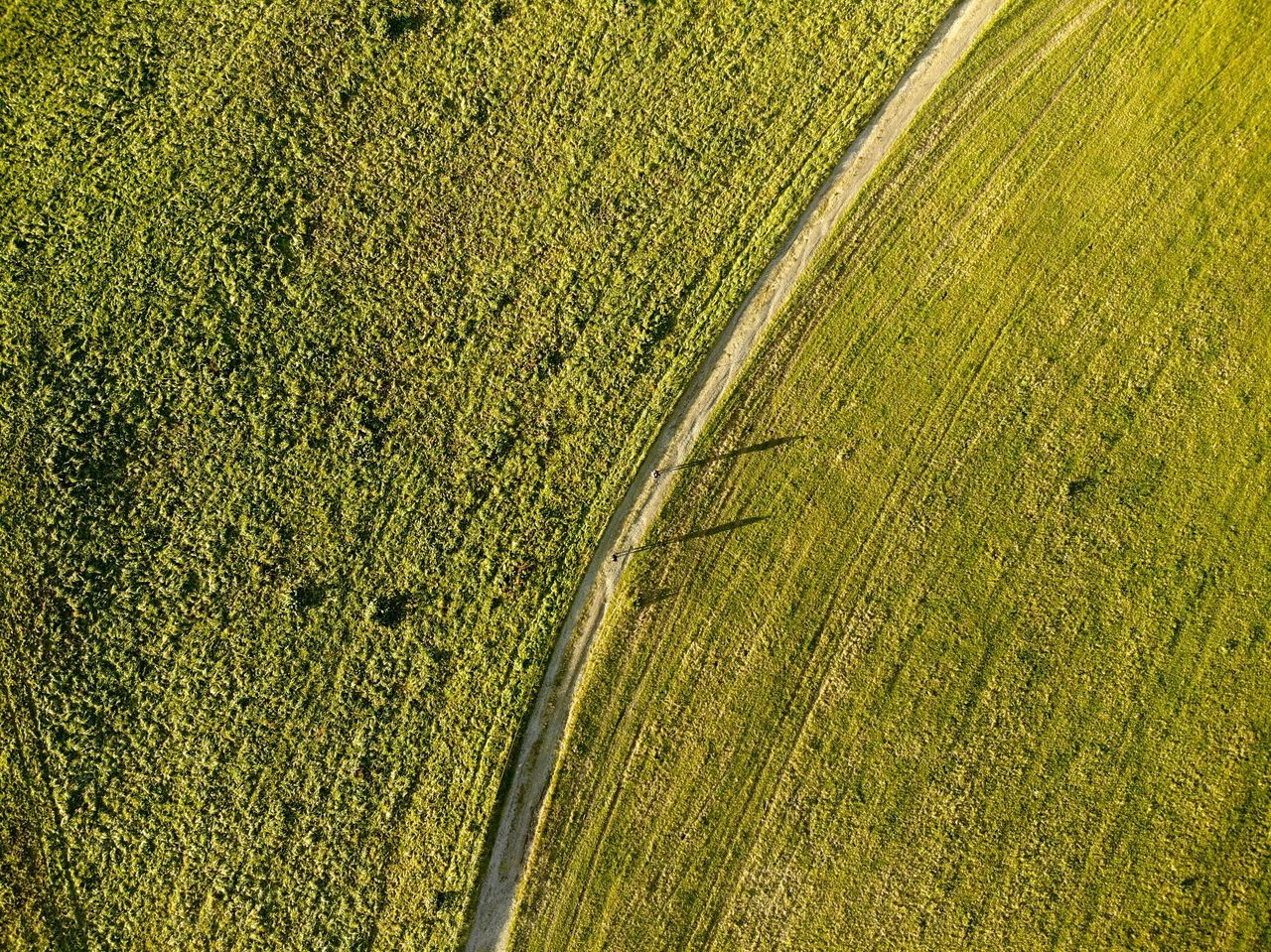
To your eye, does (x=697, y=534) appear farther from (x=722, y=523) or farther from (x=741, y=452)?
(x=741, y=452)

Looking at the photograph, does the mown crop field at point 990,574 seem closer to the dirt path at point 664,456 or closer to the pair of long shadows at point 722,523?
the pair of long shadows at point 722,523

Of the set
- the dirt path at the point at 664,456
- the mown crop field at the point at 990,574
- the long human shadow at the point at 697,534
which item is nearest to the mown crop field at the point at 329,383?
the dirt path at the point at 664,456

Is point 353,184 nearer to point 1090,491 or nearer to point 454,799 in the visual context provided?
point 454,799

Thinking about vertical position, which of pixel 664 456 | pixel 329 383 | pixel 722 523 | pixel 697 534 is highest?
pixel 329 383

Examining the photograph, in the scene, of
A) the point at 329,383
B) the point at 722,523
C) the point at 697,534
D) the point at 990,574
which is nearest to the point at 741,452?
the point at 722,523

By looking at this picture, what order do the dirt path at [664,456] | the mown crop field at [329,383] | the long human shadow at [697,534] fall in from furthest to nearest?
the long human shadow at [697,534]
the dirt path at [664,456]
the mown crop field at [329,383]

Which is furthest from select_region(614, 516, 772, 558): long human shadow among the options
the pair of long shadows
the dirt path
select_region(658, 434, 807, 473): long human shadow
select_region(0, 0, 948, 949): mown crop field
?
select_region(658, 434, 807, 473): long human shadow

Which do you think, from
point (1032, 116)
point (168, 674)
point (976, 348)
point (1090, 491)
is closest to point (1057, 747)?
point (1090, 491)

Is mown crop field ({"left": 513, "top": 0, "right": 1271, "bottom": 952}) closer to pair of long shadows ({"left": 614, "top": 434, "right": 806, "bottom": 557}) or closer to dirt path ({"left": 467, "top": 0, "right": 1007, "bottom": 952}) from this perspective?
pair of long shadows ({"left": 614, "top": 434, "right": 806, "bottom": 557})
